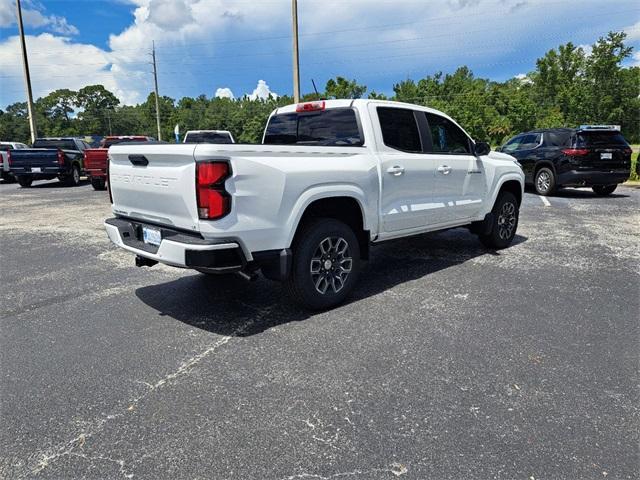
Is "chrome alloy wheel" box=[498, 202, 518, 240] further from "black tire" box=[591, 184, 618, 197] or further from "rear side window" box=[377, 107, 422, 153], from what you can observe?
"black tire" box=[591, 184, 618, 197]

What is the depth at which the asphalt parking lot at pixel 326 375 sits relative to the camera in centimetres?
233

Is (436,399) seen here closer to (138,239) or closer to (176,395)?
(176,395)

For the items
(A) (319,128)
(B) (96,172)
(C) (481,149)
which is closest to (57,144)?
(B) (96,172)

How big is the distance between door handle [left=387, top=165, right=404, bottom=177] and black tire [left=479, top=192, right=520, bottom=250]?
225cm

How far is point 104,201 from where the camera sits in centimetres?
→ 1249

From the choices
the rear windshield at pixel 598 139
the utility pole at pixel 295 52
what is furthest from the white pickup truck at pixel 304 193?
the utility pole at pixel 295 52

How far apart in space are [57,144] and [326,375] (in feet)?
64.1

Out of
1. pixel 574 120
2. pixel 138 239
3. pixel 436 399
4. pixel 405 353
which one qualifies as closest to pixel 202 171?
pixel 138 239

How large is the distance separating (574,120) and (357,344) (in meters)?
64.7

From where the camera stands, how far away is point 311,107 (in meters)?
5.11

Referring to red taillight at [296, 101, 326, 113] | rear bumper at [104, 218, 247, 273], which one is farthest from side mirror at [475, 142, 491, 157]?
rear bumper at [104, 218, 247, 273]

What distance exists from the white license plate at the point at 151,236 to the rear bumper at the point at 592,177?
35.1 ft

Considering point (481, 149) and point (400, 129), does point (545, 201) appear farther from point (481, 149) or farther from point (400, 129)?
point (400, 129)

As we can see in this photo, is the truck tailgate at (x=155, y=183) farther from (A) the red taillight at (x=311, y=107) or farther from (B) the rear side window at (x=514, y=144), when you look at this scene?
(B) the rear side window at (x=514, y=144)
